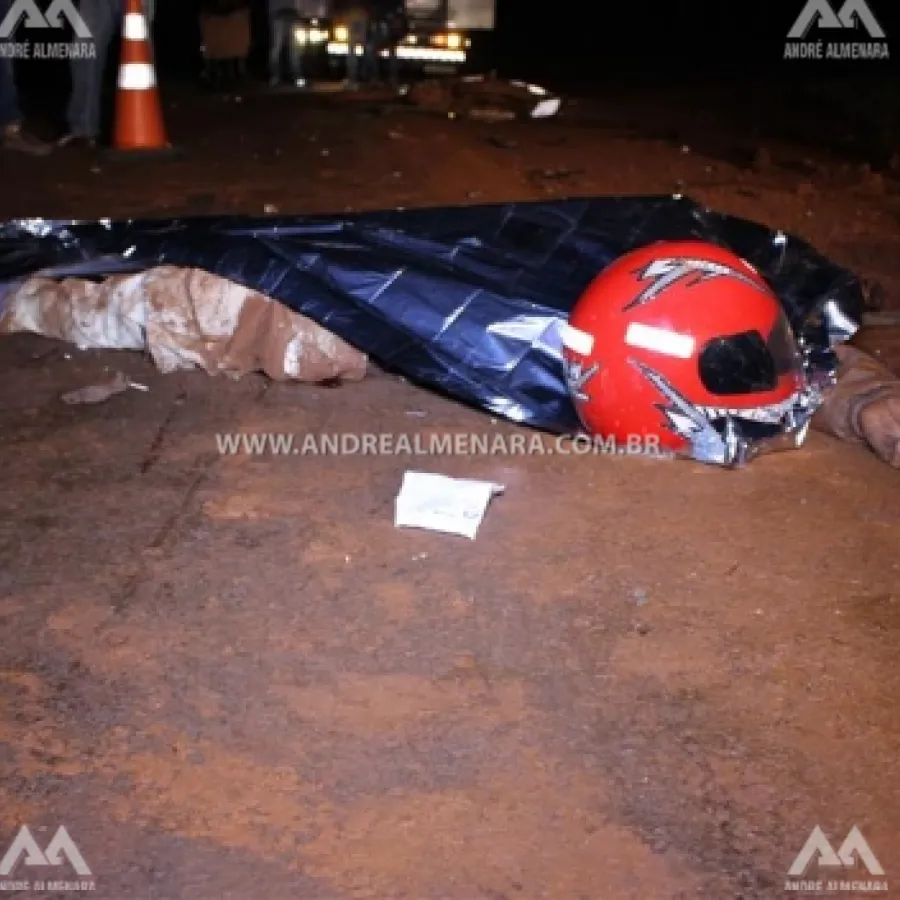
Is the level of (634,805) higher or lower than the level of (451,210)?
lower

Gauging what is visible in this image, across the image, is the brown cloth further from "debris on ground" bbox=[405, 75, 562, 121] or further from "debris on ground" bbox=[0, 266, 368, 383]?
"debris on ground" bbox=[405, 75, 562, 121]

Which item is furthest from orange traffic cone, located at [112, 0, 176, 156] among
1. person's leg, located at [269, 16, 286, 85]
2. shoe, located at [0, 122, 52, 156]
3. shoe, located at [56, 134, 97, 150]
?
person's leg, located at [269, 16, 286, 85]

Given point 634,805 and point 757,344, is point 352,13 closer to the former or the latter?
point 757,344

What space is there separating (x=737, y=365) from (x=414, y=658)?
1445 mm

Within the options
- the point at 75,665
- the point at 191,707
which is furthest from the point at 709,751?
the point at 75,665

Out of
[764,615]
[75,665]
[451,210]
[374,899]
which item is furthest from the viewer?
[451,210]

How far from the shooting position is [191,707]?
101 inches

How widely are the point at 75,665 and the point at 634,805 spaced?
1.23 metres

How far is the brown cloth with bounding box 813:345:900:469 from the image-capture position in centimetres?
377

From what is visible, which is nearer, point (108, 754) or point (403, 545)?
point (108, 754)

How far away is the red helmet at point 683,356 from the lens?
142 inches

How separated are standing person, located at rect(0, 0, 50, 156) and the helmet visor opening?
5.84 metres

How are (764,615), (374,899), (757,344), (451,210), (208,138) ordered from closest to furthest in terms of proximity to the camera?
(374,899), (764,615), (757,344), (451,210), (208,138)

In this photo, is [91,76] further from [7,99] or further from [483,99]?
[483,99]
